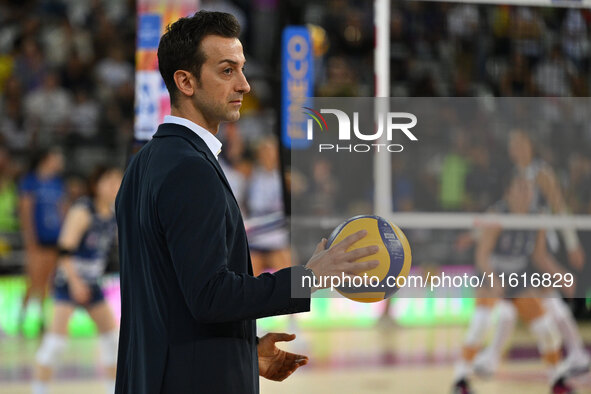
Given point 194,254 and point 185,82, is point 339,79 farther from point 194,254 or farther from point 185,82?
point 194,254

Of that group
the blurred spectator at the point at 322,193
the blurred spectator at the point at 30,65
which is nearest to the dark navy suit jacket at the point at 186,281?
the blurred spectator at the point at 322,193

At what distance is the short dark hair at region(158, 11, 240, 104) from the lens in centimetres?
198

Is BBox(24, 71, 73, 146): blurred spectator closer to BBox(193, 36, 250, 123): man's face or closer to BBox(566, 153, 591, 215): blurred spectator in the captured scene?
BBox(566, 153, 591, 215): blurred spectator

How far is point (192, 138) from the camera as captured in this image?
6.50 feet

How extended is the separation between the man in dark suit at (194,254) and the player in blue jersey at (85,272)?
4.07 m

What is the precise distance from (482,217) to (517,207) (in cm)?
33

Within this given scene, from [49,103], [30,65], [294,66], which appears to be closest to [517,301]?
[294,66]

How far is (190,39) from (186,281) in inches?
23.1

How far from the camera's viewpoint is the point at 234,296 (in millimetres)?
1793

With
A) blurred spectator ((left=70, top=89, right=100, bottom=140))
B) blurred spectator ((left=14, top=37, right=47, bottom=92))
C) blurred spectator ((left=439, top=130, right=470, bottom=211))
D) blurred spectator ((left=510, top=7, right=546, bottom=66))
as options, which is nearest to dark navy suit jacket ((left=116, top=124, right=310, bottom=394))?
blurred spectator ((left=439, top=130, right=470, bottom=211))

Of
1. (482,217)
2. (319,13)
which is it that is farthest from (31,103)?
(482,217)

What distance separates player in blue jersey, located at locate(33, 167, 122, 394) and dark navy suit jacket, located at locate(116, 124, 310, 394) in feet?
13.3

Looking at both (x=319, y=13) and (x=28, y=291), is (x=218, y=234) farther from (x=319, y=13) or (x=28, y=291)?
(x=319, y=13)

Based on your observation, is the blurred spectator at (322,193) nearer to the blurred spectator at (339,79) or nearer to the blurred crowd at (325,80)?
the blurred crowd at (325,80)
